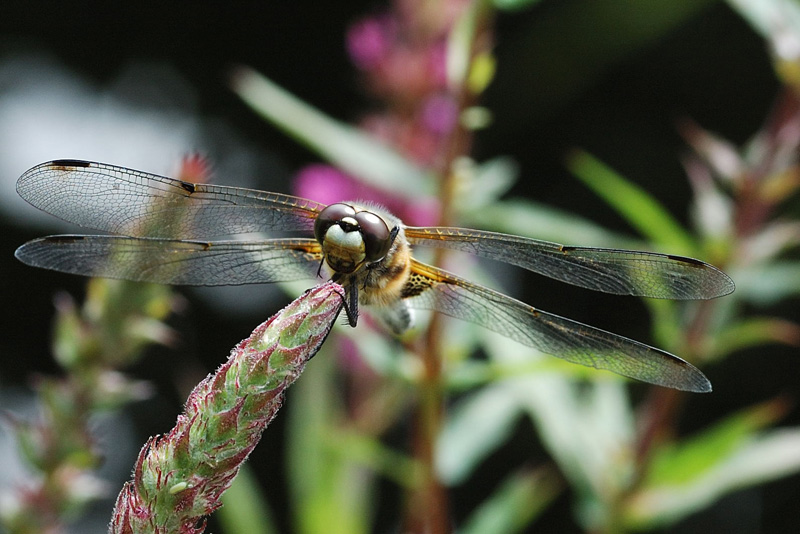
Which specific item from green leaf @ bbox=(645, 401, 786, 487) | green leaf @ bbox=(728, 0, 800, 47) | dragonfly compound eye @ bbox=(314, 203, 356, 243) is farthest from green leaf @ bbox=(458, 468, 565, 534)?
green leaf @ bbox=(728, 0, 800, 47)

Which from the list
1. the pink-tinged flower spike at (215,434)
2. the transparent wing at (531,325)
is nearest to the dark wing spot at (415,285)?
the transparent wing at (531,325)

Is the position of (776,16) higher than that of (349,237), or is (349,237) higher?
(776,16)

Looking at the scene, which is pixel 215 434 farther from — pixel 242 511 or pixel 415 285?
pixel 242 511

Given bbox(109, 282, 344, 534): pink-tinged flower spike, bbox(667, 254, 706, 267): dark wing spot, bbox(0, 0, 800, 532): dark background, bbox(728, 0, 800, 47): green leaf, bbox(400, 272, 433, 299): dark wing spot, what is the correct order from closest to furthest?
bbox(109, 282, 344, 534): pink-tinged flower spike → bbox(667, 254, 706, 267): dark wing spot → bbox(400, 272, 433, 299): dark wing spot → bbox(728, 0, 800, 47): green leaf → bbox(0, 0, 800, 532): dark background

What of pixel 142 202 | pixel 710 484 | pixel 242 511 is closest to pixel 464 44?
pixel 142 202

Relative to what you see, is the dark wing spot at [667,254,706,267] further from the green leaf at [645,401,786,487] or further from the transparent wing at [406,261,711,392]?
the green leaf at [645,401,786,487]

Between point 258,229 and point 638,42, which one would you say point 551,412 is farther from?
point 638,42
